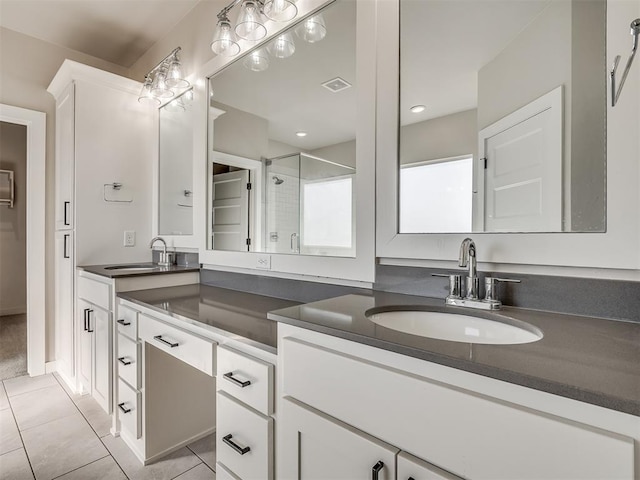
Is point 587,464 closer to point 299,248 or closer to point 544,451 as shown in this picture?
point 544,451

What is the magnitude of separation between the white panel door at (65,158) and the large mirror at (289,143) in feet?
3.54

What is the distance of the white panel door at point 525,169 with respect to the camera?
3.10 feet

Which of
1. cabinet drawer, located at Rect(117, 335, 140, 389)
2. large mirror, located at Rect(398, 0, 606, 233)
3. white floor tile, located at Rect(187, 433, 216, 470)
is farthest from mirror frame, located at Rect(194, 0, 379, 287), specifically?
white floor tile, located at Rect(187, 433, 216, 470)

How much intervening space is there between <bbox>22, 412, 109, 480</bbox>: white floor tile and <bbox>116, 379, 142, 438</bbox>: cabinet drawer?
0.57 ft

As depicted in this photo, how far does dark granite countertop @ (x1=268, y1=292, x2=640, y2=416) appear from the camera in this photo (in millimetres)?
495

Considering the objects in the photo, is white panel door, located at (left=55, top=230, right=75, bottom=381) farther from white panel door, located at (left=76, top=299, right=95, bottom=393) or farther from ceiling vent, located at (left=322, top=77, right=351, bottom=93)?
ceiling vent, located at (left=322, top=77, right=351, bottom=93)

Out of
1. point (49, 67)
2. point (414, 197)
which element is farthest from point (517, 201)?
point (49, 67)

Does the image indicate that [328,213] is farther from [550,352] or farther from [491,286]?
[550,352]

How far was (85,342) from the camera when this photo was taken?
2.16 m

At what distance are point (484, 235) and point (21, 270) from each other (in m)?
6.02

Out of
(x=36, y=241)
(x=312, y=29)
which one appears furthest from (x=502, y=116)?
(x=36, y=241)

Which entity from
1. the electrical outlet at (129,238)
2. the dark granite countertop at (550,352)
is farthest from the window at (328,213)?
the electrical outlet at (129,238)

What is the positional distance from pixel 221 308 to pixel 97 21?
244cm

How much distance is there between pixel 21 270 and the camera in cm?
466
